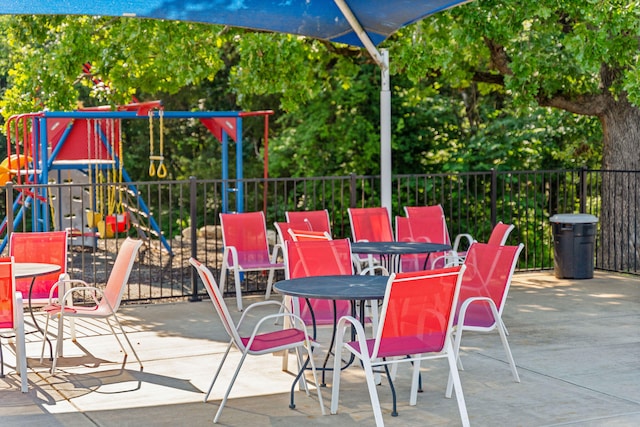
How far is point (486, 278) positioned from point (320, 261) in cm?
123

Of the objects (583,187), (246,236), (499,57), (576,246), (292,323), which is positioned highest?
(499,57)

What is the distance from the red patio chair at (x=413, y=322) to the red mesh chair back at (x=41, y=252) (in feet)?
11.4

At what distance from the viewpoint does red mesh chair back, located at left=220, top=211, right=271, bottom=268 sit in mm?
11180

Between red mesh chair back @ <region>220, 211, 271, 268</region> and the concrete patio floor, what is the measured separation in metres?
1.31

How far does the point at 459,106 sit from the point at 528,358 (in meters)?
16.7

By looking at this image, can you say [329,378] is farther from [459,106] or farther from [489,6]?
[459,106]

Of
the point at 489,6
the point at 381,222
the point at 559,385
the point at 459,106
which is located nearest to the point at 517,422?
the point at 559,385

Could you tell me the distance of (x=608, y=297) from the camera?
1123cm

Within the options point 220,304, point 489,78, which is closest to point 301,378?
point 220,304

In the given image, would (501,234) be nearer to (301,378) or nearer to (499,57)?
(301,378)

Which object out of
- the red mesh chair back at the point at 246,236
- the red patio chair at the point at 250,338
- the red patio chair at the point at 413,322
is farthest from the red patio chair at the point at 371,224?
the red patio chair at the point at 413,322

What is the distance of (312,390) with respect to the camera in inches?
277

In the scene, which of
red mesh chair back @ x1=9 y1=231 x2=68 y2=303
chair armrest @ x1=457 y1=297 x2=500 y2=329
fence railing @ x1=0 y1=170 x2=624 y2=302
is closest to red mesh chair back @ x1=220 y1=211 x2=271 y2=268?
fence railing @ x1=0 y1=170 x2=624 y2=302

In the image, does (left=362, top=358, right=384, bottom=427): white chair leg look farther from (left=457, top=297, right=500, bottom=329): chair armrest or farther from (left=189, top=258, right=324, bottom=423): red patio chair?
(left=457, top=297, right=500, bottom=329): chair armrest
